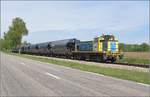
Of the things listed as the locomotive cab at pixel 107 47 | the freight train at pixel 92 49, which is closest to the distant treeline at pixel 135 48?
the freight train at pixel 92 49

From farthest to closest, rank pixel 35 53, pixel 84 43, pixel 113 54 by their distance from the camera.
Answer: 1. pixel 35 53
2. pixel 84 43
3. pixel 113 54

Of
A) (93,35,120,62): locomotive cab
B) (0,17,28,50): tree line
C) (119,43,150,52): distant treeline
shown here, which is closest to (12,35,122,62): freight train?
(93,35,120,62): locomotive cab

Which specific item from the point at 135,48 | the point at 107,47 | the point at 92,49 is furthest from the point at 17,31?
the point at 107,47

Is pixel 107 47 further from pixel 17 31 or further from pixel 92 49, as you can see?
pixel 17 31

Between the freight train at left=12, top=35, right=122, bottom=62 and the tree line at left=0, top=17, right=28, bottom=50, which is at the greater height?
the tree line at left=0, top=17, right=28, bottom=50

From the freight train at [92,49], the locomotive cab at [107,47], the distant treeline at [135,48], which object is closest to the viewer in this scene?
the locomotive cab at [107,47]

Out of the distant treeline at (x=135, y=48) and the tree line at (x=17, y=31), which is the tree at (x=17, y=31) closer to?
the tree line at (x=17, y=31)

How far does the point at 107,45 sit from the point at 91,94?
103 ft

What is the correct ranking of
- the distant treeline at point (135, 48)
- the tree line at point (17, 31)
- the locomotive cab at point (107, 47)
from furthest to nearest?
the tree line at point (17, 31) → the distant treeline at point (135, 48) → the locomotive cab at point (107, 47)

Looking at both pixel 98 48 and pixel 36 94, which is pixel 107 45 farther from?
pixel 36 94

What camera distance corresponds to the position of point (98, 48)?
43.3 metres

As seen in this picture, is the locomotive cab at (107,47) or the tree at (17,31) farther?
the tree at (17,31)

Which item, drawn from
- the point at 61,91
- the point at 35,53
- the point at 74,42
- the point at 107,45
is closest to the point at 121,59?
the point at 107,45

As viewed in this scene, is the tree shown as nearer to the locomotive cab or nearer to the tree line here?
the tree line
